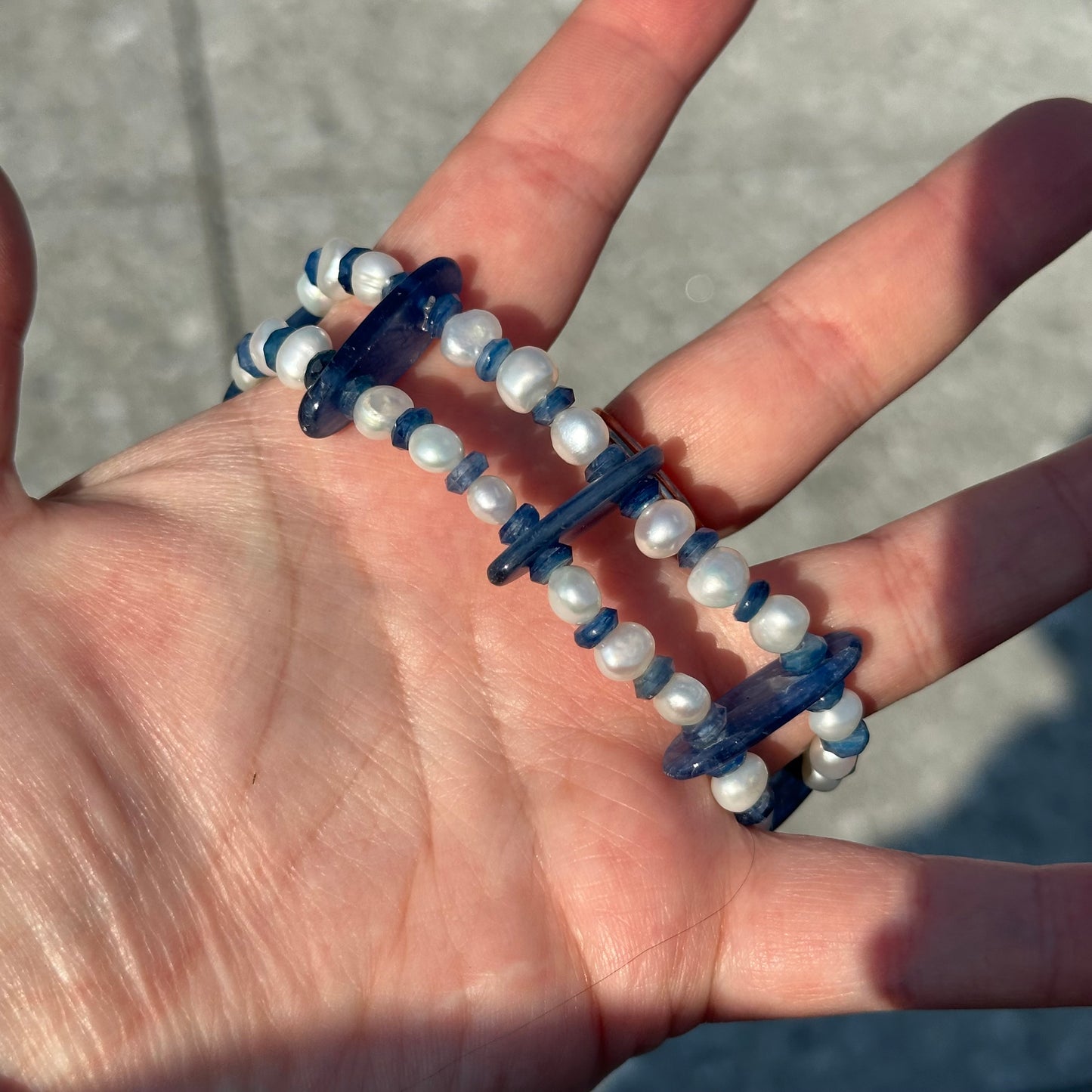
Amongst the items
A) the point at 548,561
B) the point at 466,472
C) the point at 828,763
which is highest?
the point at 466,472

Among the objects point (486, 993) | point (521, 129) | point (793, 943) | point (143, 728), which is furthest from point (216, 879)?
point (521, 129)

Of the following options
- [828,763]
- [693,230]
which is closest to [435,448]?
[828,763]

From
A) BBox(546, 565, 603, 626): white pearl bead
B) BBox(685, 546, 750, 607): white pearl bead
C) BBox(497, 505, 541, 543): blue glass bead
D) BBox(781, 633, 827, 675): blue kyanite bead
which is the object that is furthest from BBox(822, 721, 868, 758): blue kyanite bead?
BBox(497, 505, 541, 543): blue glass bead

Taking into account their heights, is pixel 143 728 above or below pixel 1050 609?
above

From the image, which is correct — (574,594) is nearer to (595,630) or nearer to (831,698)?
(595,630)

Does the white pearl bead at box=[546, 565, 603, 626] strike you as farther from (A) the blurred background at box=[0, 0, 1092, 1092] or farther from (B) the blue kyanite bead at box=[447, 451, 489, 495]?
(A) the blurred background at box=[0, 0, 1092, 1092]

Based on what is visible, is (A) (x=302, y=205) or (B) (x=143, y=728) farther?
(A) (x=302, y=205)

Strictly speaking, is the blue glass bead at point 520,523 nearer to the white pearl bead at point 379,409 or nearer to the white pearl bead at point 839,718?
the white pearl bead at point 379,409

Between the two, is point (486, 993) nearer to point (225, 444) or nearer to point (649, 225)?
point (225, 444)
